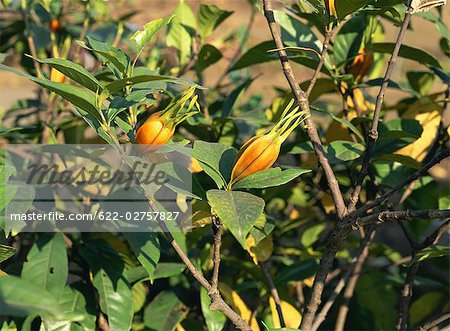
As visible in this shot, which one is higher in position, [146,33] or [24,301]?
[146,33]

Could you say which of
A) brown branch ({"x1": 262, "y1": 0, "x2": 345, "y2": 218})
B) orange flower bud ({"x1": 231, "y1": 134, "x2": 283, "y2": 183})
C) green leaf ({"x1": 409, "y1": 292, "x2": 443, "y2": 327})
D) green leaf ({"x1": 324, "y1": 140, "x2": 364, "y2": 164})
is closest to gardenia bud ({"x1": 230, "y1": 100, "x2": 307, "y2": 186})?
orange flower bud ({"x1": 231, "y1": 134, "x2": 283, "y2": 183})

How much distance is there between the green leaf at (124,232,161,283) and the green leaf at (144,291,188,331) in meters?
0.19

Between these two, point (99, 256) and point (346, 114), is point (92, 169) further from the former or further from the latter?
point (346, 114)

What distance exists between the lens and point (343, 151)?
3.31ft

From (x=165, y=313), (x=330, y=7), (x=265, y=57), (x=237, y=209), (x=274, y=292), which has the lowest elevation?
(x=165, y=313)

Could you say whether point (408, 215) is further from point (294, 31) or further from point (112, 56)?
point (294, 31)

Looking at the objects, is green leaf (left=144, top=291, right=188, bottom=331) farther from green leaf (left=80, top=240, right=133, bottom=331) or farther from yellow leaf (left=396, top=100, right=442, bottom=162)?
yellow leaf (left=396, top=100, right=442, bottom=162)

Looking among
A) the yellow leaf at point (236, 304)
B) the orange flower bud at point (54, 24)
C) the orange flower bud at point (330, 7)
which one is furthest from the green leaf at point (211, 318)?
the orange flower bud at point (54, 24)

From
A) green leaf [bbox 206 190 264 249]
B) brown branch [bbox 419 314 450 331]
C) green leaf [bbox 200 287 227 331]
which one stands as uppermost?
green leaf [bbox 206 190 264 249]

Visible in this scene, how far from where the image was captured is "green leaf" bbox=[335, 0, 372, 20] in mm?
845

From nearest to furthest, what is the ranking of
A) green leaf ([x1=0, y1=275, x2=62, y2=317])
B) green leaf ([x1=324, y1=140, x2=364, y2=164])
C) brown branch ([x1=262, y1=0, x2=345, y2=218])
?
1. green leaf ([x1=0, y1=275, x2=62, y2=317])
2. brown branch ([x1=262, y1=0, x2=345, y2=218])
3. green leaf ([x1=324, y1=140, x2=364, y2=164])

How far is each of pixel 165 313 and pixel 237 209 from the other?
21.2 inches

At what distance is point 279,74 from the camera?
6734 mm

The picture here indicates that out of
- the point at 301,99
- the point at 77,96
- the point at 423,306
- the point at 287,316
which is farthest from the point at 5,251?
the point at 423,306
